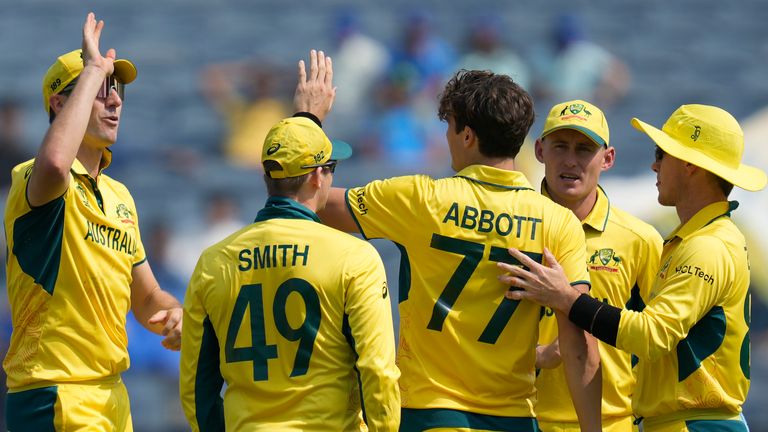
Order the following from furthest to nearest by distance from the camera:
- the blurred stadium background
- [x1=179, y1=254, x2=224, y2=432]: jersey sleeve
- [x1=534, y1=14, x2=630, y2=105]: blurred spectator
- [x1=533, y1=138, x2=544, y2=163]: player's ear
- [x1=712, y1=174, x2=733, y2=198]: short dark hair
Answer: [x1=534, y1=14, x2=630, y2=105]: blurred spectator → the blurred stadium background → [x1=533, y1=138, x2=544, y2=163]: player's ear → [x1=712, y1=174, x2=733, y2=198]: short dark hair → [x1=179, y1=254, x2=224, y2=432]: jersey sleeve

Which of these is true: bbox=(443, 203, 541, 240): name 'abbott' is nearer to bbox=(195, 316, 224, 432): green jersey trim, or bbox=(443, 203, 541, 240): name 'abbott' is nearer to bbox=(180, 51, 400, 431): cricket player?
bbox=(180, 51, 400, 431): cricket player

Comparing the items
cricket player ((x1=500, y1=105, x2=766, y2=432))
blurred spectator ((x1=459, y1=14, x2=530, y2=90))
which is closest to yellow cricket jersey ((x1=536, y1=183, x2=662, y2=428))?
cricket player ((x1=500, y1=105, x2=766, y2=432))

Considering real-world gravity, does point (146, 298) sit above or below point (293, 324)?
below

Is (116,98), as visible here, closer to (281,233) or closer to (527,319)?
(281,233)

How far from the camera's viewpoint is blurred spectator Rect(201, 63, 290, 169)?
Result: 34.8 ft

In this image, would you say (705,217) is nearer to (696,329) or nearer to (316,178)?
(696,329)

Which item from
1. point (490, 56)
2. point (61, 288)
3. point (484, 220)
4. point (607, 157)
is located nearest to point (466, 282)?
point (484, 220)

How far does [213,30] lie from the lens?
466 inches

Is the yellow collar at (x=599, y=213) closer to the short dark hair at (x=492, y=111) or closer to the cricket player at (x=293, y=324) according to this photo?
the short dark hair at (x=492, y=111)

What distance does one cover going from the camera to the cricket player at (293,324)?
363cm

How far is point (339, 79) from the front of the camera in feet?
35.7

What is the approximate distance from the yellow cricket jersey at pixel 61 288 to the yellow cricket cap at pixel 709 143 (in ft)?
7.26

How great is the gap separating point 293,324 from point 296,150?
0.58 m

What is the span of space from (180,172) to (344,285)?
7296 millimetres
